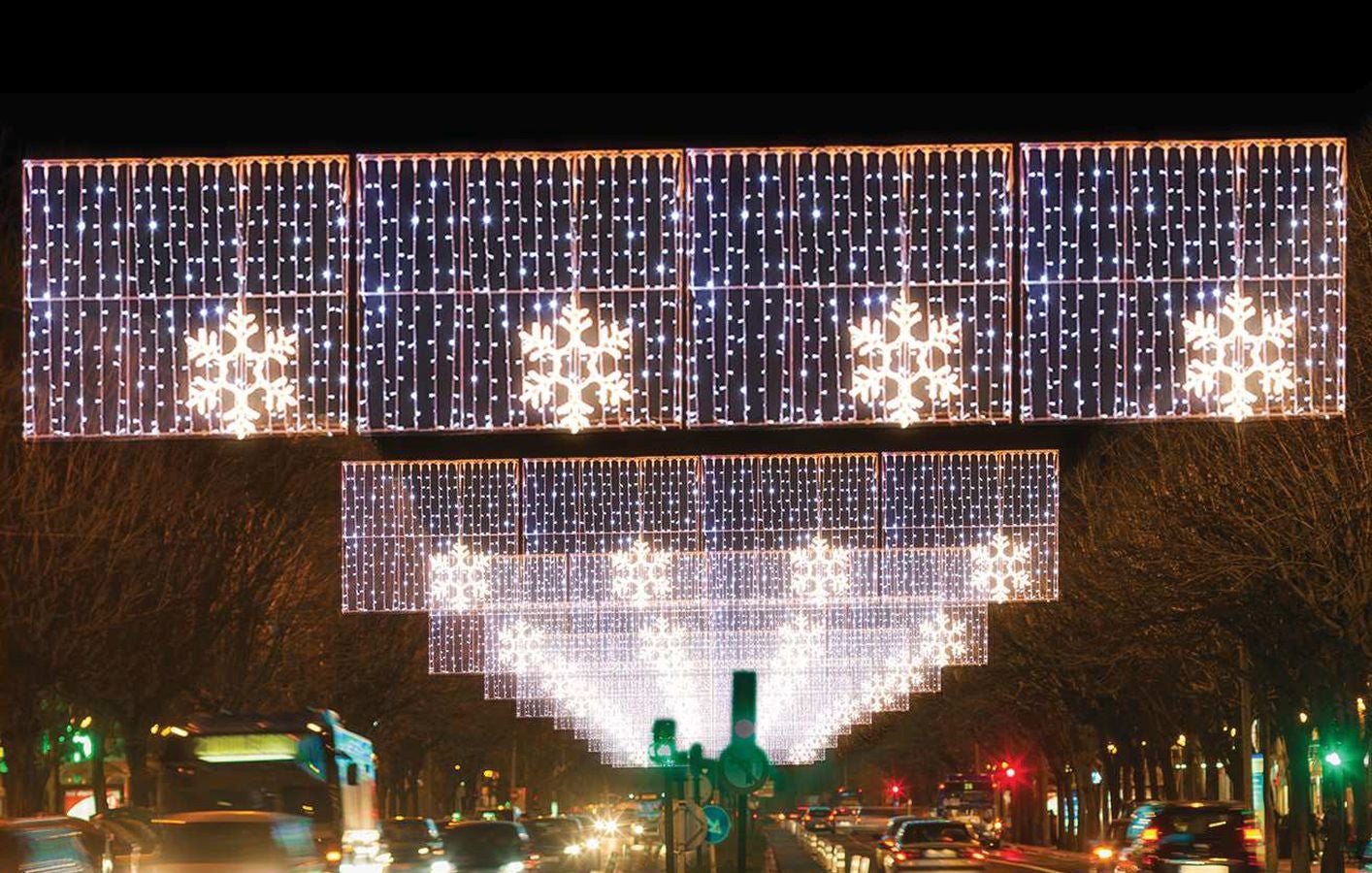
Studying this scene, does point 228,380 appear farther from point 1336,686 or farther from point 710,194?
point 1336,686

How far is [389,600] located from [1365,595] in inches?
1079

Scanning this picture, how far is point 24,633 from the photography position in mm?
41500

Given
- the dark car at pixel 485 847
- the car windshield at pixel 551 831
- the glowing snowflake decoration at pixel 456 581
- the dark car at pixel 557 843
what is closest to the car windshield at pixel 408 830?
the dark car at pixel 557 843

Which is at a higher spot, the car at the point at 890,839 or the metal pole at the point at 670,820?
the metal pole at the point at 670,820

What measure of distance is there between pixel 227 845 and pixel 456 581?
1269 inches

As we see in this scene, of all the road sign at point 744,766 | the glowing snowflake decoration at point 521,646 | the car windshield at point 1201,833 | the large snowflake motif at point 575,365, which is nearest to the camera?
the road sign at point 744,766

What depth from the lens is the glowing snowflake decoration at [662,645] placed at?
2995 inches

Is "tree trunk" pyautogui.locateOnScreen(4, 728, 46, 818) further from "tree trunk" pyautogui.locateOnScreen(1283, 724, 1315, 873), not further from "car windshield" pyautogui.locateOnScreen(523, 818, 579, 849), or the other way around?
"tree trunk" pyautogui.locateOnScreen(1283, 724, 1315, 873)

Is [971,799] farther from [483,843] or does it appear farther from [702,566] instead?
[483,843]

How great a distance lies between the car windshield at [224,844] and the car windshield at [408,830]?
21.7 metres

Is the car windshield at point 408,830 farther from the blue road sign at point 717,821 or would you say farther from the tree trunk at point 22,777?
the blue road sign at point 717,821

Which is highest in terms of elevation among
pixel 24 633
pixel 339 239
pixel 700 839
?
pixel 339 239

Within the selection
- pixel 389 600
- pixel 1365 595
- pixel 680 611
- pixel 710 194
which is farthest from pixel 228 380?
pixel 680 611

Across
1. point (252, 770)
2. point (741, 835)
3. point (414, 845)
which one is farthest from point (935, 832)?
point (741, 835)
